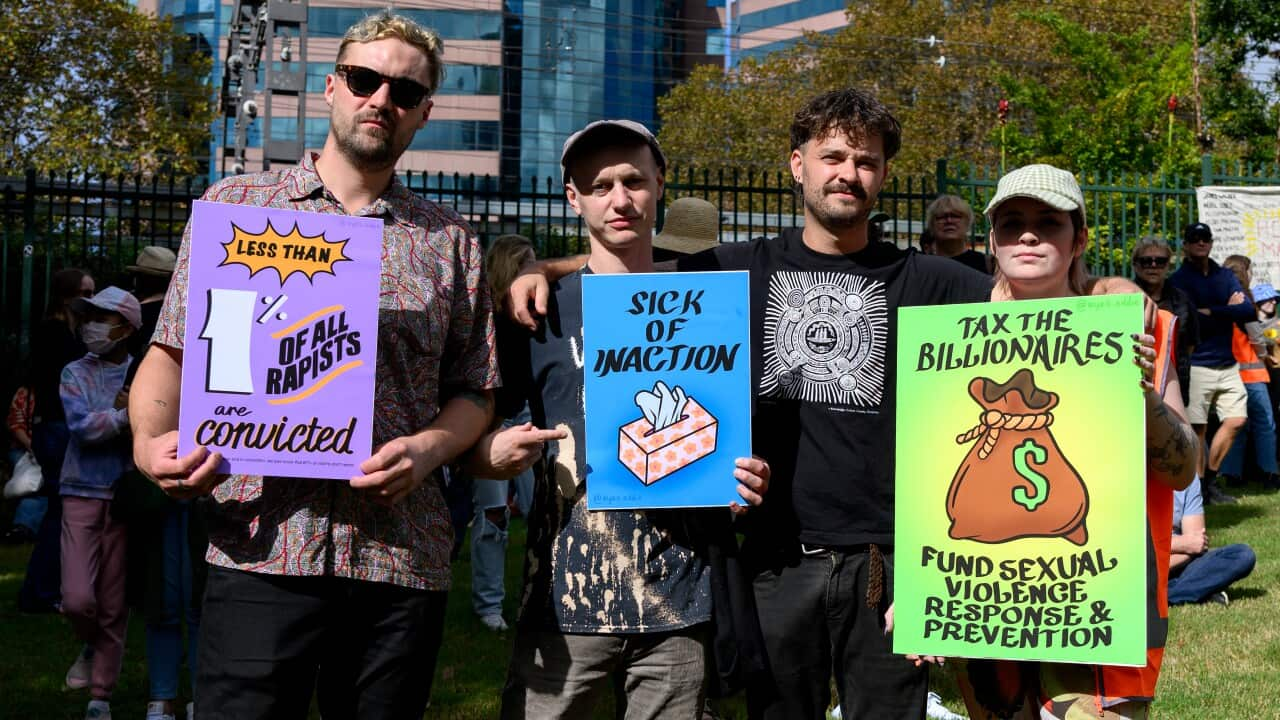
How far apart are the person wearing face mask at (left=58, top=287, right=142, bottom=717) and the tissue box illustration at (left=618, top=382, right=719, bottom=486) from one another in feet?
11.5

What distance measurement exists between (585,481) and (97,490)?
11.7 feet

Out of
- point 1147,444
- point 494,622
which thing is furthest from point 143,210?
point 1147,444

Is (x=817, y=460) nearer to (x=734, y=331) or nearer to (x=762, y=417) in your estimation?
(x=762, y=417)

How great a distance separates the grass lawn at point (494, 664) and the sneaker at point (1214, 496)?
308 cm

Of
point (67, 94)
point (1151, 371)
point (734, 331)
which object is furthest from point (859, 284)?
point (67, 94)

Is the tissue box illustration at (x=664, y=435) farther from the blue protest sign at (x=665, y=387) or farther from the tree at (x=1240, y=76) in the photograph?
the tree at (x=1240, y=76)

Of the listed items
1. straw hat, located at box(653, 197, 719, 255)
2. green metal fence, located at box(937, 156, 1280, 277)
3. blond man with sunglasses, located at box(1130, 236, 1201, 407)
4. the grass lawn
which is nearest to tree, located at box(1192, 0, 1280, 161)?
green metal fence, located at box(937, 156, 1280, 277)

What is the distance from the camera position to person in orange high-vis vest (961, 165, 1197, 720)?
2.90 meters

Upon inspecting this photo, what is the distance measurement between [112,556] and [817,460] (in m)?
3.95

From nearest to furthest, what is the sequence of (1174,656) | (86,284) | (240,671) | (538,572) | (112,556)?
(240,671)
(538,572)
(112,556)
(1174,656)
(86,284)

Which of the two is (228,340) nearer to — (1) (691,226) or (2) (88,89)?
(1) (691,226)

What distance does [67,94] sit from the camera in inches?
1103

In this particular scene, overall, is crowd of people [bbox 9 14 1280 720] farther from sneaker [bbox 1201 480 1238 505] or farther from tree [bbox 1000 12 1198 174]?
tree [bbox 1000 12 1198 174]

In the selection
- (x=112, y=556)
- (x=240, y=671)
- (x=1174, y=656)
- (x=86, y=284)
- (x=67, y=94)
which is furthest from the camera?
(x=67, y=94)
